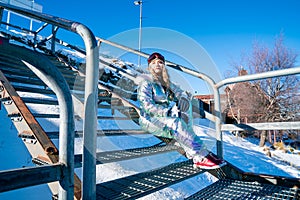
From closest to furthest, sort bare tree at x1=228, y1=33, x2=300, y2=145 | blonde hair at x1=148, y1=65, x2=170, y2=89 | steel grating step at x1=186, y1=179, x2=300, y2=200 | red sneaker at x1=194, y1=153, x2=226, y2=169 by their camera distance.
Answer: steel grating step at x1=186, y1=179, x2=300, y2=200 < red sneaker at x1=194, y1=153, x2=226, y2=169 < blonde hair at x1=148, y1=65, x2=170, y2=89 < bare tree at x1=228, y1=33, x2=300, y2=145

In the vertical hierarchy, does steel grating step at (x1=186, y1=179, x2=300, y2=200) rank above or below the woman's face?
below

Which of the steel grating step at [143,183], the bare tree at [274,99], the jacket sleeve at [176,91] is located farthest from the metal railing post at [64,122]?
the bare tree at [274,99]

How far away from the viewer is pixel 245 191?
5.51 ft

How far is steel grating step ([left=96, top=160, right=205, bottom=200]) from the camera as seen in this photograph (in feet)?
4.47

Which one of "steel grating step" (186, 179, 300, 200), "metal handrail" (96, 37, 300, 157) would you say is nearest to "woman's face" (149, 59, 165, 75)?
"metal handrail" (96, 37, 300, 157)

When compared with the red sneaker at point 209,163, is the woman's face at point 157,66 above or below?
above

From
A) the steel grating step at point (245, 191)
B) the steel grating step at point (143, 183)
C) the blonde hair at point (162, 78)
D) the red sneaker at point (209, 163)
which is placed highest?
the blonde hair at point (162, 78)

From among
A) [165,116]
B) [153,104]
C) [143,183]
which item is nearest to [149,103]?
[153,104]

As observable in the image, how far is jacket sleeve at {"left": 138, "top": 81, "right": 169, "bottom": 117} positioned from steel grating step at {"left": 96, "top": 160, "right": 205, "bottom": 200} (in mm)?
501

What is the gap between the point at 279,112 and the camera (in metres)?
11.9

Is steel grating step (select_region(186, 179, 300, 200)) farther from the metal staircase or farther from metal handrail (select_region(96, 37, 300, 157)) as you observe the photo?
metal handrail (select_region(96, 37, 300, 157))

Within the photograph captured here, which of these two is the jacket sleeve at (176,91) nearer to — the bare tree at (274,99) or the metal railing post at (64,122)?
the metal railing post at (64,122)

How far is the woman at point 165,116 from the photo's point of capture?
176 cm

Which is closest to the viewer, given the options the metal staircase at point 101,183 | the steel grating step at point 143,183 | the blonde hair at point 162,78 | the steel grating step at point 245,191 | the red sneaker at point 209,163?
the metal staircase at point 101,183
